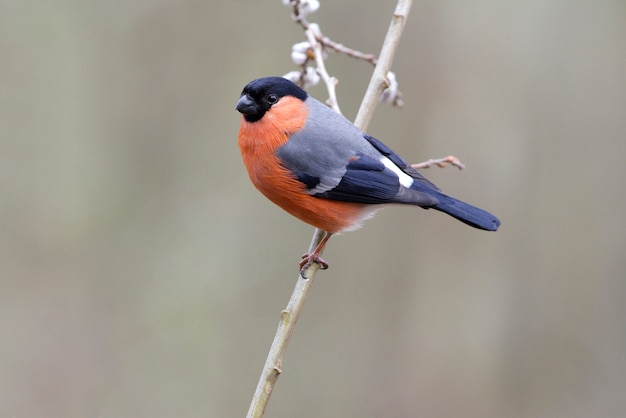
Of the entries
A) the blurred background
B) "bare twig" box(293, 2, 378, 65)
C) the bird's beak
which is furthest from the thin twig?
the blurred background

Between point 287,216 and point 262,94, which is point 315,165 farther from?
point 287,216

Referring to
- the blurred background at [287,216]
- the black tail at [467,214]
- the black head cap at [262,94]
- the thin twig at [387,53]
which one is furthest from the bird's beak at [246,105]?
the blurred background at [287,216]

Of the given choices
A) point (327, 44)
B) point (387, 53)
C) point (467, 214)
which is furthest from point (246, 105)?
point (467, 214)

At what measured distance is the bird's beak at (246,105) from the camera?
312 cm

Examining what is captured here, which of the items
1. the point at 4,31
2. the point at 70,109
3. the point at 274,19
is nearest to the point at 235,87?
the point at 274,19

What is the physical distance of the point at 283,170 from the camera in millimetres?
3180

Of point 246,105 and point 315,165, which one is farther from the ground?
point 246,105

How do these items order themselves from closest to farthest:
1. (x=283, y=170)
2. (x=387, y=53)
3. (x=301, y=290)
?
(x=301, y=290)
(x=387, y=53)
(x=283, y=170)

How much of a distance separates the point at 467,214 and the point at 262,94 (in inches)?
40.5

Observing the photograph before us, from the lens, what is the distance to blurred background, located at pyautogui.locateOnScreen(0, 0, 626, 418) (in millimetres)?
4785

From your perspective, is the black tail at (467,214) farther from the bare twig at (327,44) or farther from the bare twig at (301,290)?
the bare twig at (327,44)

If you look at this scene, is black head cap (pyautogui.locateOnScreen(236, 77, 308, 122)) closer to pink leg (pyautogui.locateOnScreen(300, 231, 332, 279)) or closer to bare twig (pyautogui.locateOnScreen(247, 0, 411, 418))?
bare twig (pyautogui.locateOnScreen(247, 0, 411, 418))

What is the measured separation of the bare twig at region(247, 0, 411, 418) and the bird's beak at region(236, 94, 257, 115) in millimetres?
321

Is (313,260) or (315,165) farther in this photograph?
(315,165)
